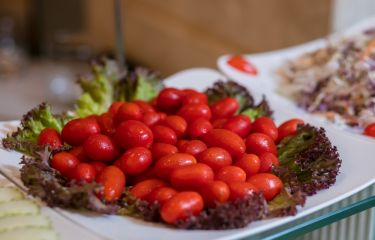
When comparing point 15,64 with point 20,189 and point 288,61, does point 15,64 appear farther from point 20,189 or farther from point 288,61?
point 20,189

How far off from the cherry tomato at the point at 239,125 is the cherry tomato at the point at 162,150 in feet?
0.43

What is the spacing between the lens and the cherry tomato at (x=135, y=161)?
1.05 metres

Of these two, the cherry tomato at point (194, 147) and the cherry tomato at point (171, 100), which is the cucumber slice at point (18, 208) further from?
the cherry tomato at point (171, 100)

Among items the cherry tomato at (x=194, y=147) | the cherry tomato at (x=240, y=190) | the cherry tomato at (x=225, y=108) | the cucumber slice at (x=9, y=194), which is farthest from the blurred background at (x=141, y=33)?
the cucumber slice at (x=9, y=194)

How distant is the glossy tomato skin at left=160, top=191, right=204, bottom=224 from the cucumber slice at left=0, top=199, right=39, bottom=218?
181 millimetres

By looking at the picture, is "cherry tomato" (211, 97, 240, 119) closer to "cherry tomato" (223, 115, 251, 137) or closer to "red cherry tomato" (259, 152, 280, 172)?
"cherry tomato" (223, 115, 251, 137)

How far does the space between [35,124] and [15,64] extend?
2.41m

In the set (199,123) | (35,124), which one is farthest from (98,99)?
(199,123)

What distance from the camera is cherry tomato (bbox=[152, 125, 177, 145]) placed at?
112 cm

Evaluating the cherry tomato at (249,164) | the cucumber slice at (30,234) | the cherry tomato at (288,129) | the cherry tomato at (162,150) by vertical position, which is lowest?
the cucumber slice at (30,234)

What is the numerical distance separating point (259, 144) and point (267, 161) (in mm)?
50

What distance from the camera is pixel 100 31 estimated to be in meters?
3.77

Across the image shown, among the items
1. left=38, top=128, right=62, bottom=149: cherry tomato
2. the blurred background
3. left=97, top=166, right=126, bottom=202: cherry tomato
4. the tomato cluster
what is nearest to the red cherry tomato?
the tomato cluster

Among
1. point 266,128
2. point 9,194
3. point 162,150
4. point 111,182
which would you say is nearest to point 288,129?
point 266,128
